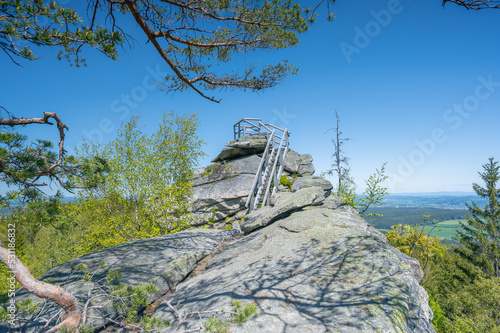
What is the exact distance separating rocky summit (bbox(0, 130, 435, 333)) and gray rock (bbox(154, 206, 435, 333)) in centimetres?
1

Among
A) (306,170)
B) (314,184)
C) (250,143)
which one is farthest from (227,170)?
(314,184)

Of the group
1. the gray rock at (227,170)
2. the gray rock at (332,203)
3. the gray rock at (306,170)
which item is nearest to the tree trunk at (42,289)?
the gray rock at (332,203)

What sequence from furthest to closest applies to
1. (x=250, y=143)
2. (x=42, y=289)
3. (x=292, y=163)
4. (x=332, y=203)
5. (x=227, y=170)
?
(x=250, y=143)
(x=292, y=163)
(x=227, y=170)
(x=332, y=203)
(x=42, y=289)

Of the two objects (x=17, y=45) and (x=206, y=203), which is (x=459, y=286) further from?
(x=17, y=45)

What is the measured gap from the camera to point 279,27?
5418 mm

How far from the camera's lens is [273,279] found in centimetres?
374

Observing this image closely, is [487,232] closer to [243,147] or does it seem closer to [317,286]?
[243,147]

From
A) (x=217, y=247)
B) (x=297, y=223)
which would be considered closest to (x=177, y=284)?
(x=217, y=247)

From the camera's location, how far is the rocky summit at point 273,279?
2771 mm

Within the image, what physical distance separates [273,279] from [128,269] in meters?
3.05

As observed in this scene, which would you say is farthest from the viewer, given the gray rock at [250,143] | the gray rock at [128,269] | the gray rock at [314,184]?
the gray rock at [250,143]

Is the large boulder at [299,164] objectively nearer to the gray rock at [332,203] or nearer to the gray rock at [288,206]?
the gray rock at [332,203]

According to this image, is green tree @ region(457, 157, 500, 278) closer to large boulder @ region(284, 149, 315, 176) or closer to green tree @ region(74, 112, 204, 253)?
large boulder @ region(284, 149, 315, 176)

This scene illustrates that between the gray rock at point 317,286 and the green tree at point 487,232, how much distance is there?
115 feet
